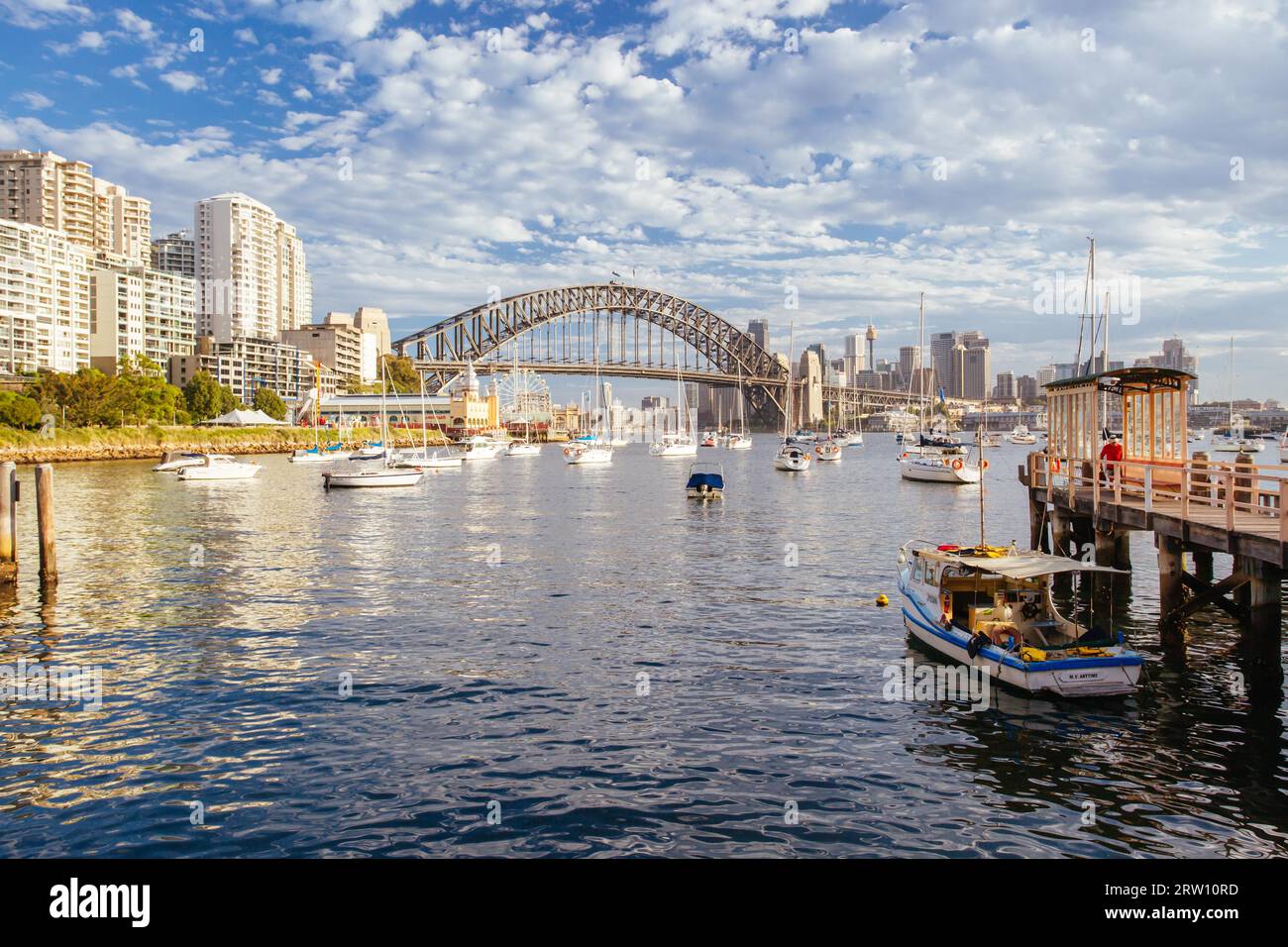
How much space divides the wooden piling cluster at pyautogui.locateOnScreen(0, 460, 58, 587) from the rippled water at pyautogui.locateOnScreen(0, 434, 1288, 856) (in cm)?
93

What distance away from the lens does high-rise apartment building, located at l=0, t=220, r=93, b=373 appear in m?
178

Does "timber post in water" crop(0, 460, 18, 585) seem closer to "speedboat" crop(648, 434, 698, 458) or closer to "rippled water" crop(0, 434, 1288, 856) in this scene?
"rippled water" crop(0, 434, 1288, 856)

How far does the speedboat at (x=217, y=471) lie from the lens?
285 feet

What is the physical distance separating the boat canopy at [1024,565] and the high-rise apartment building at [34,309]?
18910 centimetres

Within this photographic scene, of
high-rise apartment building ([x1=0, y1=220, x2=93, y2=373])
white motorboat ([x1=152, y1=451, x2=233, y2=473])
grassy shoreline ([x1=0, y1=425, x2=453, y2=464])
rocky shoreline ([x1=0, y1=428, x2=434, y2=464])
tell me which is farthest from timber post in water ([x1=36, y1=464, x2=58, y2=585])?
high-rise apartment building ([x1=0, y1=220, x2=93, y2=373])

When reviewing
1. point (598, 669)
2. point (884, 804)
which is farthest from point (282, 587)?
point (884, 804)

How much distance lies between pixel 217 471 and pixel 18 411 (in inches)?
1894

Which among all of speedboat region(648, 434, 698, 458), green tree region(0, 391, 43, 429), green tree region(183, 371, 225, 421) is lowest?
speedboat region(648, 434, 698, 458)

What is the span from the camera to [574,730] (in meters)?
17.8

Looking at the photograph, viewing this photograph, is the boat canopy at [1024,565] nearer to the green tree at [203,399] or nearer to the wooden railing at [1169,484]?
the wooden railing at [1169,484]

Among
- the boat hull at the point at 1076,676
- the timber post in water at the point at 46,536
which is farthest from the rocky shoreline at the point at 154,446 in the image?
the boat hull at the point at 1076,676

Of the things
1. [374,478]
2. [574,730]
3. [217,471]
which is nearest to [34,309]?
[217,471]

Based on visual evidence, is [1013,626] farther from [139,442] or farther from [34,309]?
[34,309]
